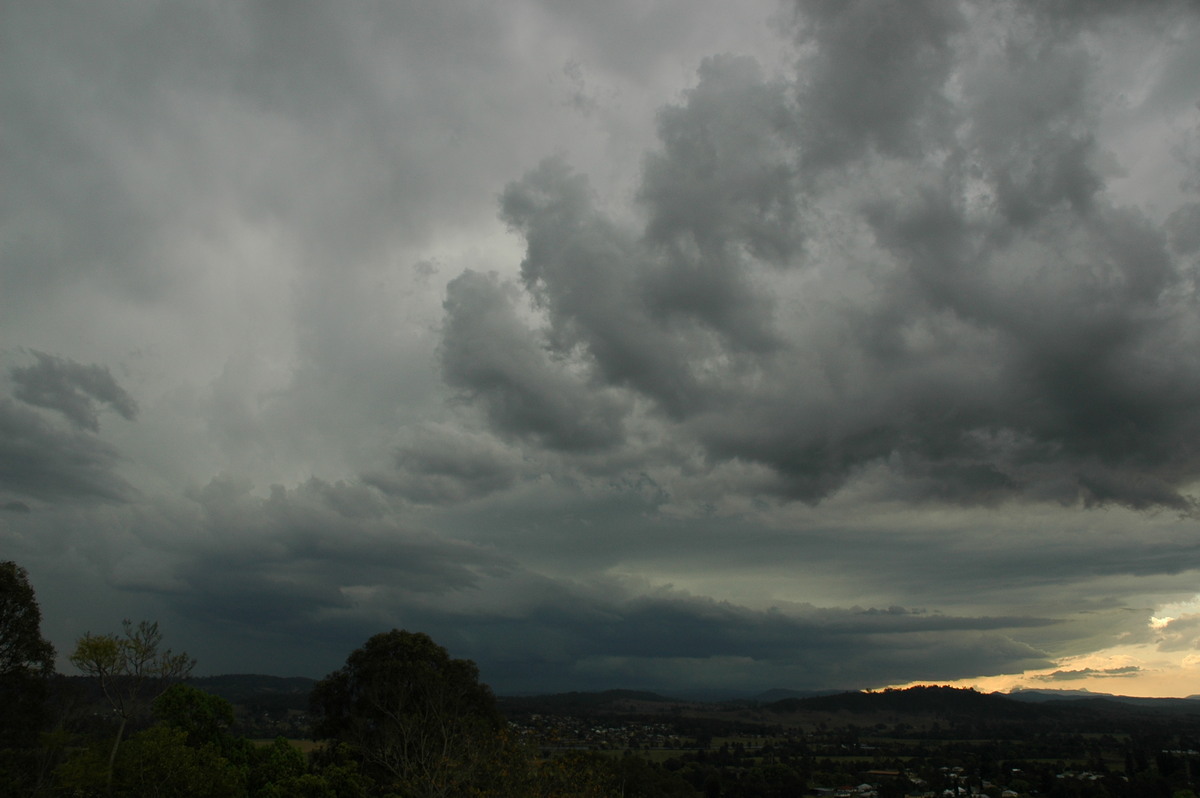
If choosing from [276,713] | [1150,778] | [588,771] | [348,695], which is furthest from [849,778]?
[276,713]

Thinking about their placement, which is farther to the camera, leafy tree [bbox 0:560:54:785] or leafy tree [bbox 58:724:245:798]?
leafy tree [bbox 0:560:54:785]

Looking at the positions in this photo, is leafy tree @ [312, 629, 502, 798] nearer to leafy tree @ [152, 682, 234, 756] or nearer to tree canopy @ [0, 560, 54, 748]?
leafy tree @ [152, 682, 234, 756]

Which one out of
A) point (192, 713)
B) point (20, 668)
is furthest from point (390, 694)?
point (20, 668)

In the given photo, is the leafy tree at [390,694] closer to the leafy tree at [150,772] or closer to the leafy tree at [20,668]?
the leafy tree at [150,772]

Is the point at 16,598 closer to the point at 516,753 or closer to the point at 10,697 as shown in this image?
the point at 10,697

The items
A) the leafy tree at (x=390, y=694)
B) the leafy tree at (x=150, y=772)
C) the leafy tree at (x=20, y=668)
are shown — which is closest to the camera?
the leafy tree at (x=150, y=772)

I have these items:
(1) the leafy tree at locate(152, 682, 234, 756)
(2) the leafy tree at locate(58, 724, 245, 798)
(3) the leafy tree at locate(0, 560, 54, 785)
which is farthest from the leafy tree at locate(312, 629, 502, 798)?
(3) the leafy tree at locate(0, 560, 54, 785)

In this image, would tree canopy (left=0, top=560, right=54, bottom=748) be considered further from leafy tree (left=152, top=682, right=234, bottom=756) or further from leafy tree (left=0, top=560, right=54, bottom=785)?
leafy tree (left=152, top=682, right=234, bottom=756)

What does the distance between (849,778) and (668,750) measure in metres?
53.9

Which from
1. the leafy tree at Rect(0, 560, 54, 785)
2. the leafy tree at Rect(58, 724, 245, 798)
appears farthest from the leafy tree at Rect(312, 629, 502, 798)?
the leafy tree at Rect(0, 560, 54, 785)

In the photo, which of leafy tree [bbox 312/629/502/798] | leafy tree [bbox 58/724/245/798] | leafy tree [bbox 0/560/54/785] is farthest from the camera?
leafy tree [bbox 312/629/502/798]

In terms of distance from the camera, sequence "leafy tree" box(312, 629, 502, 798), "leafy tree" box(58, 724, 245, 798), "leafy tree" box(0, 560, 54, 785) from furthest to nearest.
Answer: "leafy tree" box(312, 629, 502, 798) < "leafy tree" box(0, 560, 54, 785) < "leafy tree" box(58, 724, 245, 798)

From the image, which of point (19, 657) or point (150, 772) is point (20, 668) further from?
point (150, 772)

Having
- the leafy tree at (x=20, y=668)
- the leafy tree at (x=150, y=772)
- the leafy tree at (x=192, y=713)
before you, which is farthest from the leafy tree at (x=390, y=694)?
the leafy tree at (x=20, y=668)
